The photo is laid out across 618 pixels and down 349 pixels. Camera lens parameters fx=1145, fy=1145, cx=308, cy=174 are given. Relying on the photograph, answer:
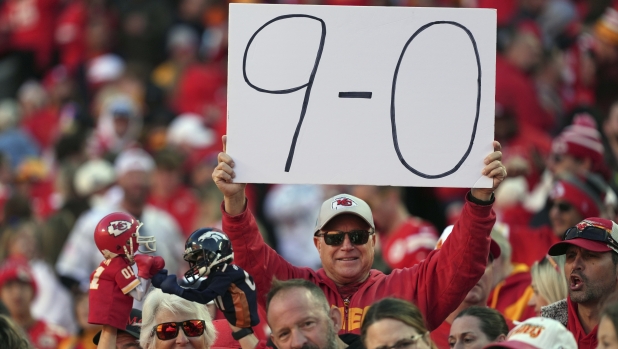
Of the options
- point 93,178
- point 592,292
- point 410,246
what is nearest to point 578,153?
point 410,246

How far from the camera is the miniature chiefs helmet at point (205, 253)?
4082mm

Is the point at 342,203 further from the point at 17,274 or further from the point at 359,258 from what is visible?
the point at 17,274

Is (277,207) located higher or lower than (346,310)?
higher

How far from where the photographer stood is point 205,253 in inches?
161

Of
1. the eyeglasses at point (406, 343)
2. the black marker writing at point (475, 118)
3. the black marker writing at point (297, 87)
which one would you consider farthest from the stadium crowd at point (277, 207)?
the black marker writing at point (297, 87)

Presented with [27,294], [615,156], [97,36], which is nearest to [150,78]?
[97,36]

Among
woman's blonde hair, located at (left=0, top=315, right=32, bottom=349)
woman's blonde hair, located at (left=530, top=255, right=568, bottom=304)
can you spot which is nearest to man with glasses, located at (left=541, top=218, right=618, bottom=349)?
woman's blonde hair, located at (left=530, top=255, right=568, bottom=304)

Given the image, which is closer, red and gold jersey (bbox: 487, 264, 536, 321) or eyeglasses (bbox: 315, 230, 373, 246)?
eyeglasses (bbox: 315, 230, 373, 246)

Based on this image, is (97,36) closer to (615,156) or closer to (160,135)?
(160,135)

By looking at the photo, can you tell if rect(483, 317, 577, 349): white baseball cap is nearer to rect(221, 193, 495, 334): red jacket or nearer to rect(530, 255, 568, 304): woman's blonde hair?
rect(221, 193, 495, 334): red jacket

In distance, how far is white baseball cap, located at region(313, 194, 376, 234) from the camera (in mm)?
4992

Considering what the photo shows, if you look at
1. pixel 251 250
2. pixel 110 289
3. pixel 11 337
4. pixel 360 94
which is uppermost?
pixel 360 94

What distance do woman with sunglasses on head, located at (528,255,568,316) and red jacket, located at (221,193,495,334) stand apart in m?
0.80

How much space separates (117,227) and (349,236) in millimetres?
1100
